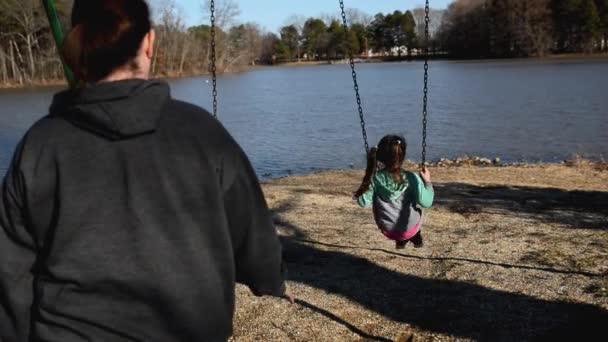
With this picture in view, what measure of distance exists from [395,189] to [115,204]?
3962 mm

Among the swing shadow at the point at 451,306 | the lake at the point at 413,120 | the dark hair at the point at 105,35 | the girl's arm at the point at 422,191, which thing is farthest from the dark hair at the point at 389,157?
the lake at the point at 413,120

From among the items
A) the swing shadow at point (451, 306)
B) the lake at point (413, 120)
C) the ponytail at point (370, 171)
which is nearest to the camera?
the swing shadow at point (451, 306)

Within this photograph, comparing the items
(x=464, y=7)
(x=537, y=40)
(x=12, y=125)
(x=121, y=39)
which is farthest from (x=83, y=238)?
(x=464, y=7)

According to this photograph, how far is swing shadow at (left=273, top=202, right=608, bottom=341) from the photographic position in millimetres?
4746

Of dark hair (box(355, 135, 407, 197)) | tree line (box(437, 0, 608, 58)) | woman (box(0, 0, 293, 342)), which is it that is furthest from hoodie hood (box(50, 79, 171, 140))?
tree line (box(437, 0, 608, 58))

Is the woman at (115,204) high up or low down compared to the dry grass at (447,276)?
up

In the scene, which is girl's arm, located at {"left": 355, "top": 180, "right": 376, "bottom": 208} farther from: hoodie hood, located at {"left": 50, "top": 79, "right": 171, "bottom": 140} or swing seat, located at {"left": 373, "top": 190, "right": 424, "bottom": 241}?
hoodie hood, located at {"left": 50, "top": 79, "right": 171, "bottom": 140}

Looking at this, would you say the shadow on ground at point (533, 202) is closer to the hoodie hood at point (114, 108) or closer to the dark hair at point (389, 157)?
the dark hair at point (389, 157)

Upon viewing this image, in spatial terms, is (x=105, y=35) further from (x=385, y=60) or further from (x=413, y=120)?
(x=385, y=60)

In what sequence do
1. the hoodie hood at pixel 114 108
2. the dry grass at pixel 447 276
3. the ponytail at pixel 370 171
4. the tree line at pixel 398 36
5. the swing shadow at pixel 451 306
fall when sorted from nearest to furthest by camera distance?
the hoodie hood at pixel 114 108
the swing shadow at pixel 451 306
the dry grass at pixel 447 276
the ponytail at pixel 370 171
the tree line at pixel 398 36

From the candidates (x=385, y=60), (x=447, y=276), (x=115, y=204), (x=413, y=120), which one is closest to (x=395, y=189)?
(x=447, y=276)

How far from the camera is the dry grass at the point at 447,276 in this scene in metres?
4.88

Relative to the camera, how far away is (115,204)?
161cm

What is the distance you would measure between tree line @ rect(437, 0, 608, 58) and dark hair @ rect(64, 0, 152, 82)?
7794cm
